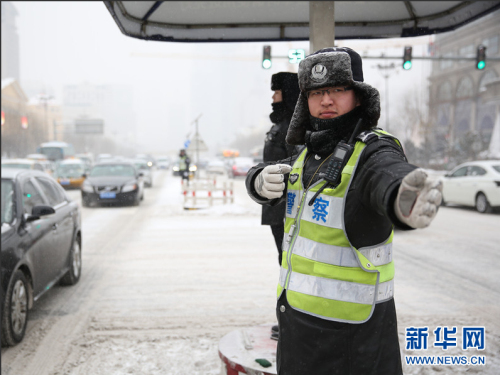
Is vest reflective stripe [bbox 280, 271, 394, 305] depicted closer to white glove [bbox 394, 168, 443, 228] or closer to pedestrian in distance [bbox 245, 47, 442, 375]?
pedestrian in distance [bbox 245, 47, 442, 375]

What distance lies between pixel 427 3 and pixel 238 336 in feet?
12.2

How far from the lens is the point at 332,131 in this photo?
2.15 m

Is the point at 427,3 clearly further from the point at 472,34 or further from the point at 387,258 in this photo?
the point at 472,34

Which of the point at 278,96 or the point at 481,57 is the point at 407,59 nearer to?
the point at 481,57

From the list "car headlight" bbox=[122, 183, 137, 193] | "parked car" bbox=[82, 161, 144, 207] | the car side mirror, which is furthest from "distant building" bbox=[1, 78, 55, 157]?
the car side mirror

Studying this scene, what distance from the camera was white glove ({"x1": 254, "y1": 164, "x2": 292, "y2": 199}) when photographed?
7.12 feet

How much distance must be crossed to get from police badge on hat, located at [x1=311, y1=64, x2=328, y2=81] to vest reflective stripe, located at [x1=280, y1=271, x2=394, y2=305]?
2.76 feet

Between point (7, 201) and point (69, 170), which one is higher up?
point (7, 201)

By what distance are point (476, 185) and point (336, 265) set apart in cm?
1453

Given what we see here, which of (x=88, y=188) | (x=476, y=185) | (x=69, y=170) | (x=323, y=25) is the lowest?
(x=69, y=170)

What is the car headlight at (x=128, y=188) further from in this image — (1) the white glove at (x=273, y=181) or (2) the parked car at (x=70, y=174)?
(1) the white glove at (x=273, y=181)

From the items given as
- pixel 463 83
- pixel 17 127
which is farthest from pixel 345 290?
pixel 463 83

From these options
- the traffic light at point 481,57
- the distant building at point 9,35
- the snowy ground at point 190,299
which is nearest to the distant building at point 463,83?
the traffic light at point 481,57

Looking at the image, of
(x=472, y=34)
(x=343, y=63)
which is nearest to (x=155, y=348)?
(x=343, y=63)
